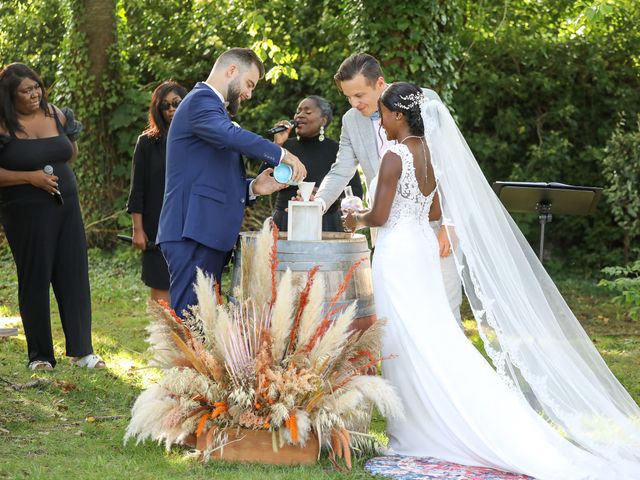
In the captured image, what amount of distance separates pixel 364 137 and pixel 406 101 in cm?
103

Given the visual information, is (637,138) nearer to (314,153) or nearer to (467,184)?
(314,153)

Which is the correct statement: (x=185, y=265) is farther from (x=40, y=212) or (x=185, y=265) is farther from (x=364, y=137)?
(x=40, y=212)

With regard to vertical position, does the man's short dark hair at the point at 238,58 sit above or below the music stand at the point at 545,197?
above

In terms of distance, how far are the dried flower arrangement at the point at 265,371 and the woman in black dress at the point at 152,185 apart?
94.7 inches

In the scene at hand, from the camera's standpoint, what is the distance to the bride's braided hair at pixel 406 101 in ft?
16.0

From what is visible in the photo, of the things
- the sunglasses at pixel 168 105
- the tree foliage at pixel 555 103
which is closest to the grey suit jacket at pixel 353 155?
the sunglasses at pixel 168 105

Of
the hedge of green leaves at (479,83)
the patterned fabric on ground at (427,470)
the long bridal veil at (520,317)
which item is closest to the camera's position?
the patterned fabric on ground at (427,470)

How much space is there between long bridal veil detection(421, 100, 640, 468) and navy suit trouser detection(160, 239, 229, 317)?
1329mm

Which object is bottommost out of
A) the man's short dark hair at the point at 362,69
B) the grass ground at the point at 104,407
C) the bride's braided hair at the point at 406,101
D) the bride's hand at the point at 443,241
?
the grass ground at the point at 104,407

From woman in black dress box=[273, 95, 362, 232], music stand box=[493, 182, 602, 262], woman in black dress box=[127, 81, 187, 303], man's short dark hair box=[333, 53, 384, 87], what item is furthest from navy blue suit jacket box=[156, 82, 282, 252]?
music stand box=[493, 182, 602, 262]

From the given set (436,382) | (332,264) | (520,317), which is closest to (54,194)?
→ (332,264)

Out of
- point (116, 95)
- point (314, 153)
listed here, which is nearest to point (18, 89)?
point (314, 153)

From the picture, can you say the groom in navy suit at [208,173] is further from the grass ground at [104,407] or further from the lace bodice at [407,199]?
the grass ground at [104,407]

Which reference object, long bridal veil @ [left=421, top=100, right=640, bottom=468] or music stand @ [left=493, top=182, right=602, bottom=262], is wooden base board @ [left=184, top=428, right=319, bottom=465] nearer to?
→ long bridal veil @ [left=421, top=100, right=640, bottom=468]
